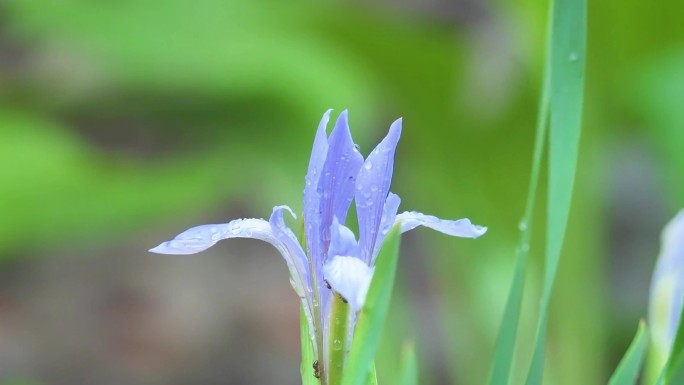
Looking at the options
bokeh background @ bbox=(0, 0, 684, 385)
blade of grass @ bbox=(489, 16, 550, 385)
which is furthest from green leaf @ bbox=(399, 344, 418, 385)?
bokeh background @ bbox=(0, 0, 684, 385)

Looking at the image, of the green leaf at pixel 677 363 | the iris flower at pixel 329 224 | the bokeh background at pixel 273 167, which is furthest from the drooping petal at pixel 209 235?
the bokeh background at pixel 273 167

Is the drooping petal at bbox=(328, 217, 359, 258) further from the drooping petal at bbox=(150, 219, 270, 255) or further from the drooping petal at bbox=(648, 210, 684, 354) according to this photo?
the drooping petal at bbox=(648, 210, 684, 354)

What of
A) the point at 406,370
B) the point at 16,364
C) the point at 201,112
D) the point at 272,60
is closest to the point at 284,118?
the point at 272,60

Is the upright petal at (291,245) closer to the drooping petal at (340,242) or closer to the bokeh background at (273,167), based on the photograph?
the drooping petal at (340,242)

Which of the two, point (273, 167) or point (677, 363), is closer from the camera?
point (677, 363)

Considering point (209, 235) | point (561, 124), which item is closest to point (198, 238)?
point (209, 235)

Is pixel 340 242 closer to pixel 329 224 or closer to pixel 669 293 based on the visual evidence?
pixel 329 224
